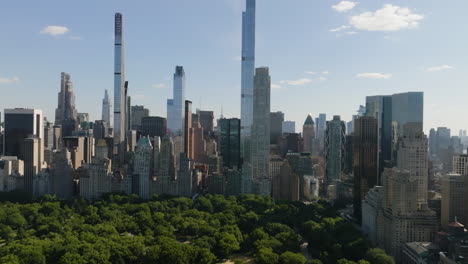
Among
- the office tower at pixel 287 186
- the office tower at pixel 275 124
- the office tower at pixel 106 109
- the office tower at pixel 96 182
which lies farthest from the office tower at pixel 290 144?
the office tower at pixel 106 109

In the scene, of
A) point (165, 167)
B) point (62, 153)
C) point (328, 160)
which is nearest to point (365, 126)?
point (328, 160)

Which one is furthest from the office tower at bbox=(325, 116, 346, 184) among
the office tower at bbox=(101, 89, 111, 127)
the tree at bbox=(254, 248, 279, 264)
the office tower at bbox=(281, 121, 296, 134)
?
the office tower at bbox=(101, 89, 111, 127)

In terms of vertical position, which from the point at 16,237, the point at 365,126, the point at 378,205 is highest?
the point at 365,126

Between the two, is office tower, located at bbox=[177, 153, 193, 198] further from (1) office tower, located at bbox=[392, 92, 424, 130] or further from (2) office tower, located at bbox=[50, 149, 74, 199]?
(1) office tower, located at bbox=[392, 92, 424, 130]

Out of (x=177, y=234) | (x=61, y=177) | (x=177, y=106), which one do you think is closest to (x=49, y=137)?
(x=177, y=106)

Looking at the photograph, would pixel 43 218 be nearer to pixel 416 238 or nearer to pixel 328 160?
pixel 416 238

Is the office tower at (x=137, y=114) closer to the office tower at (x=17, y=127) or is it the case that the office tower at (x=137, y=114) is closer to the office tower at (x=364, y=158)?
the office tower at (x=17, y=127)
